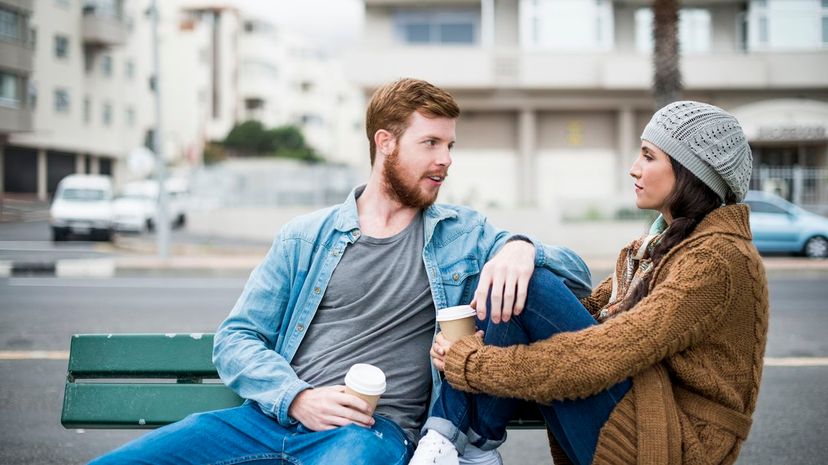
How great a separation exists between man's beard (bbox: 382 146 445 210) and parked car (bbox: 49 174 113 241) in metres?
22.4

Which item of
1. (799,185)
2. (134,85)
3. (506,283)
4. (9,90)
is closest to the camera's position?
(506,283)

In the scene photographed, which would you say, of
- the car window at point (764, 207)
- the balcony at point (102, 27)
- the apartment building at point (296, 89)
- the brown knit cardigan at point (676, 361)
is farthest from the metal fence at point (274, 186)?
the apartment building at point (296, 89)

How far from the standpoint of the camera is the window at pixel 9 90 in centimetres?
4025

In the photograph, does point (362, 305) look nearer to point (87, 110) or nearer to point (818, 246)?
point (818, 246)

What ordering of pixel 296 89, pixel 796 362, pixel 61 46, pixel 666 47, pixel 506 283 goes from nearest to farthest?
1. pixel 506 283
2. pixel 796 362
3. pixel 666 47
4. pixel 61 46
5. pixel 296 89

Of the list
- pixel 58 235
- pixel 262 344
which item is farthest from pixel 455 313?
pixel 58 235

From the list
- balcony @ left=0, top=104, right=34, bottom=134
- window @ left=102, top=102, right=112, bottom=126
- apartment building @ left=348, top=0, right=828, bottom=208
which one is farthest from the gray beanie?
window @ left=102, top=102, right=112, bottom=126

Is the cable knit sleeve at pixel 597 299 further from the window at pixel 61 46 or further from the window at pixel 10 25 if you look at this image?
the window at pixel 61 46

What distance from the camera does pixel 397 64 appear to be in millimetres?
27109

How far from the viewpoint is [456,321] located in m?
2.45

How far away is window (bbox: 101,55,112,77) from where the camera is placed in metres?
48.9

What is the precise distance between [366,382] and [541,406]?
544 mm

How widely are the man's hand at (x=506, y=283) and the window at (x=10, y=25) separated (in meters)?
44.1

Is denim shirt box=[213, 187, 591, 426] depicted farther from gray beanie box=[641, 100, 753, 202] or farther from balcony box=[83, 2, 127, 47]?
balcony box=[83, 2, 127, 47]
